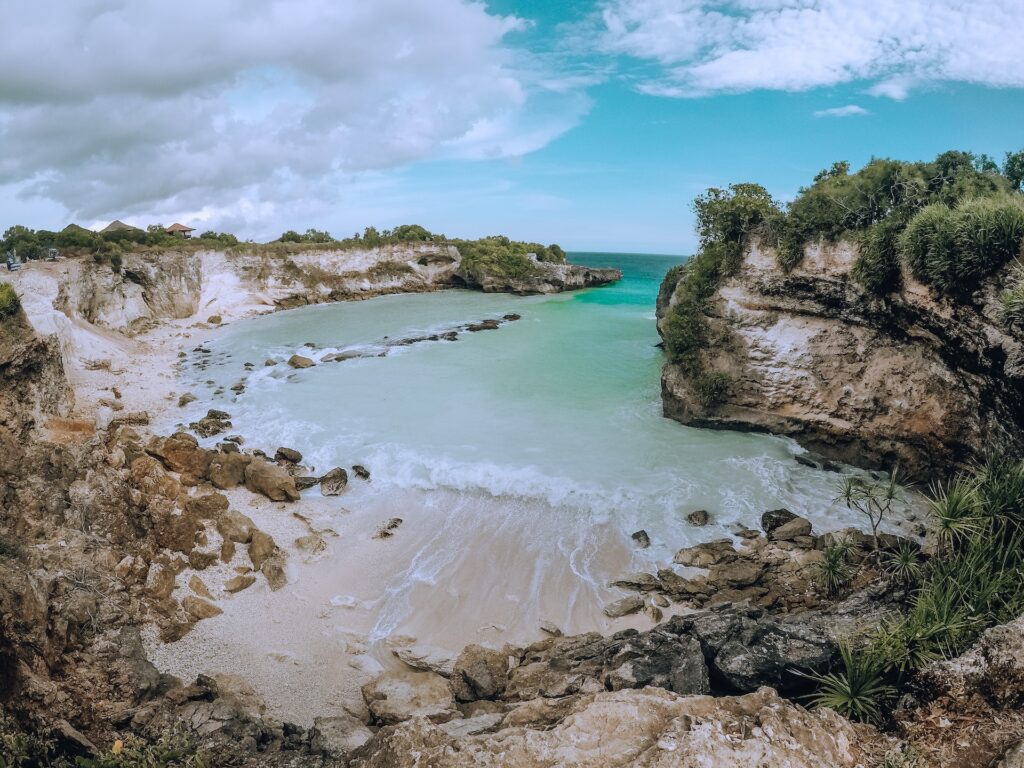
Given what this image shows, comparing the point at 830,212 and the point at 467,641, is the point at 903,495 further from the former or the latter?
the point at 467,641

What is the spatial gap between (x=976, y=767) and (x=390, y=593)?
8.50 metres

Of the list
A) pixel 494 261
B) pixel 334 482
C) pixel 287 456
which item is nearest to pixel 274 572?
pixel 334 482

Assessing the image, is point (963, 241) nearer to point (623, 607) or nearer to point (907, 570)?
point (907, 570)

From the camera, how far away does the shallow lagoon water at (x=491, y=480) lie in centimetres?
1022

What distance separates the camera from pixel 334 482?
558 inches

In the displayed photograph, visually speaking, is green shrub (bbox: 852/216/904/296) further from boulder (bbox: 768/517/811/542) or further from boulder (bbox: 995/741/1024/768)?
boulder (bbox: 995/741/1024/768)

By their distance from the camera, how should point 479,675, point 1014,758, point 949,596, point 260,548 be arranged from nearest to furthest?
point 1014,758, point 949,596, point 479,675, point 260,548

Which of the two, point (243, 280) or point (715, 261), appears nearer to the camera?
point (715, 261)

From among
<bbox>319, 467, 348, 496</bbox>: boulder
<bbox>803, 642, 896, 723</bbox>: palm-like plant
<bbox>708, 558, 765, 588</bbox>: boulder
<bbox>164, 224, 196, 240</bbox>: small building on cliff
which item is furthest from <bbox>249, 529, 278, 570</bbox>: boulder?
<bbox>164, 224, 196, 240</bbox>: small building on cliff

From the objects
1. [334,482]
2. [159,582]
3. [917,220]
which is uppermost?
[917,220]

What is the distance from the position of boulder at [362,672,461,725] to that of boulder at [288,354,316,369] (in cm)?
2067

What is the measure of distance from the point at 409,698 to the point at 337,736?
1135 millimetres

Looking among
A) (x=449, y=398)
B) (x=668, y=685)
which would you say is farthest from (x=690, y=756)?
(x=449, y=398)

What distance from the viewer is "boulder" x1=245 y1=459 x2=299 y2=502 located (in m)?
13.4
